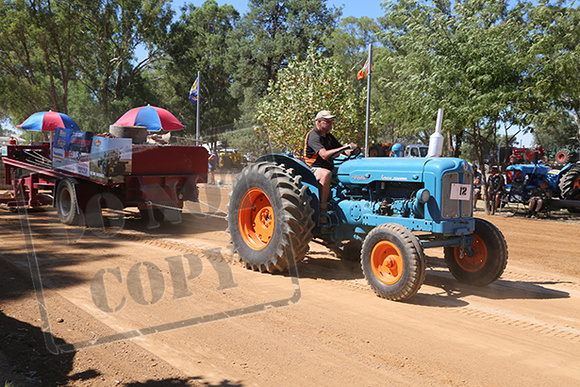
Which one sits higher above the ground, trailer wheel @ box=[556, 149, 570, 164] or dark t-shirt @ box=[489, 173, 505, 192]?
trailer wheel @ box=[556, 149, 570, 164]

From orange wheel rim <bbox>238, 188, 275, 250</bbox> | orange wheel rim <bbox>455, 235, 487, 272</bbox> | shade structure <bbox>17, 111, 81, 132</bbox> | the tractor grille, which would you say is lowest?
orange wheel rim <bbox>455, 235, 487, 272</bbox>

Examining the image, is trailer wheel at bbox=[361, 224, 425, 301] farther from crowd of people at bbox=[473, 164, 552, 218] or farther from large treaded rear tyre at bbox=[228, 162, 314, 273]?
crowd of people at bbox=[473, 164, 552, 218]

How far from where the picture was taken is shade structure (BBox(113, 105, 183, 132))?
13.6 meters

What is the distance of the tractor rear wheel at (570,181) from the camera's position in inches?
612

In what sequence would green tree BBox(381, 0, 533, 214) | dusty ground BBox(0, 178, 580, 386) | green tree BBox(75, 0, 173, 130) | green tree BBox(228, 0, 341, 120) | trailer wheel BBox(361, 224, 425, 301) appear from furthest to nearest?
green tree BBox(228, 0, 341, 120)
green tree BBox(75, 0, 173, 130)
green tree BBox(381, 0, 533, 214)
trailer wheel BBox(361, 224, 425, 301)
dusty ground BBox(0, 178, 580, 386)

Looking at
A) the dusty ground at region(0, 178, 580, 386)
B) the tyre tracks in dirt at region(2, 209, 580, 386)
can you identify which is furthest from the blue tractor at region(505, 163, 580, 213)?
the tyre tracks in dirt at region(2, 209, 580, 386)

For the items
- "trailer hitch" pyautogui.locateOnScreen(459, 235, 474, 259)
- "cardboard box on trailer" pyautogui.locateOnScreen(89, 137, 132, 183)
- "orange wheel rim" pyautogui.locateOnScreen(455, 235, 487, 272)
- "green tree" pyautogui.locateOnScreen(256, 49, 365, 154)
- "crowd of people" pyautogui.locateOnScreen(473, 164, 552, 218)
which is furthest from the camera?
"green tree" pyautogui.locateOnScreen(256, 49, 365, 154)

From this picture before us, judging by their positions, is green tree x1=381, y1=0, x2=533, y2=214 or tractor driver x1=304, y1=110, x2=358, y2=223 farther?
green tree x1=381, y1=0, x2=533, y2=214

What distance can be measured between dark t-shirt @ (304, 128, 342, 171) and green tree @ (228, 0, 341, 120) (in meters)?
32.1

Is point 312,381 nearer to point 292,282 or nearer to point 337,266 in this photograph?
point 292,282

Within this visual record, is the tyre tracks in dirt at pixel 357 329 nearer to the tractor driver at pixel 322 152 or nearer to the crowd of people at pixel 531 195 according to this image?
the tractor driver at pixel 322 152

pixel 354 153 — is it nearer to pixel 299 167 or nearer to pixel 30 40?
pixel 299 167

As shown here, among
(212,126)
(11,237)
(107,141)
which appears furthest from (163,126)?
(212,126)

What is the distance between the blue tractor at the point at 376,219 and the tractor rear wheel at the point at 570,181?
1123 cm
